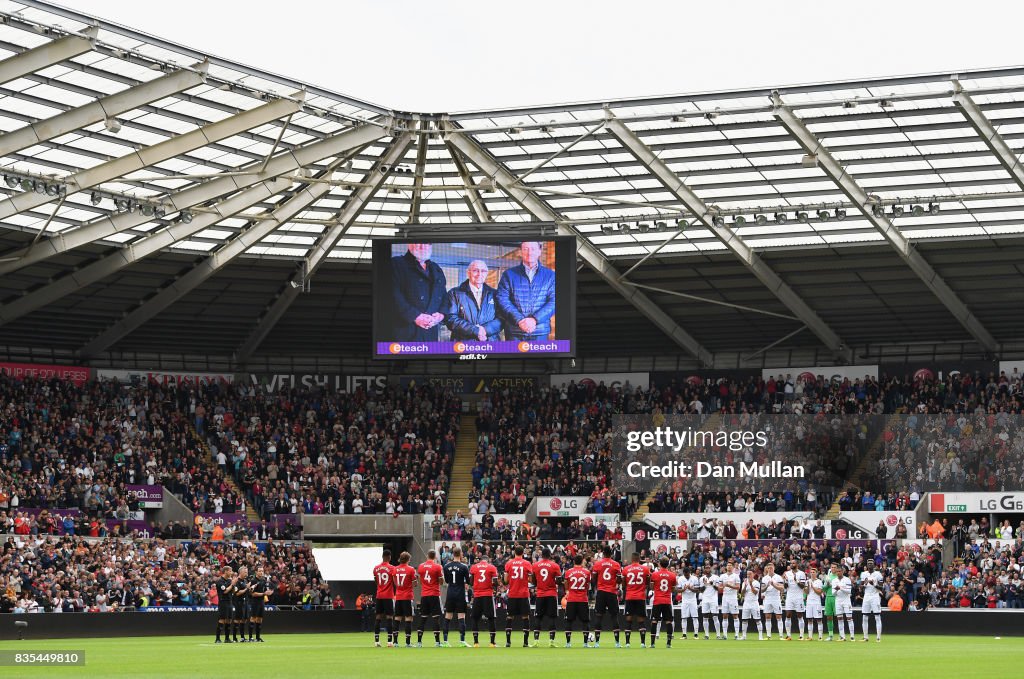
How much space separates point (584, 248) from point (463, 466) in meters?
12.0

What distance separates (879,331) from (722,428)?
363 inches

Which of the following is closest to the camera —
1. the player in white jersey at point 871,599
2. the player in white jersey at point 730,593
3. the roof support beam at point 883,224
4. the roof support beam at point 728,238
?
the player in white jersey at point 871,599

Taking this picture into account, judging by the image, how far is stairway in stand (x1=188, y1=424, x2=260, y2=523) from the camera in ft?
178

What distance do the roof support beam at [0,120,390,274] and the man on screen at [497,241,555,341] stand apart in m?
5.69

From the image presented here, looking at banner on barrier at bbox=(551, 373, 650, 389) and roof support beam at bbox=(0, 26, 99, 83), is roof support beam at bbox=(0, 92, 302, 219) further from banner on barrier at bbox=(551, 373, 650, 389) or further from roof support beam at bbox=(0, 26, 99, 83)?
Answer: banner on barrier at bbox=(551, 373, 650, 389)

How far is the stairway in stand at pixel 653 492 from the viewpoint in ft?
172

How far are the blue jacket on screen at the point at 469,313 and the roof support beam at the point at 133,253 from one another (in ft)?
20.2

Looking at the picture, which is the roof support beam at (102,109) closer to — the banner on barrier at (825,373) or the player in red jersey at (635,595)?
the player in red jersey at (635,595)

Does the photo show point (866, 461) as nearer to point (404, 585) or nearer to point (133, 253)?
point (133, 253)

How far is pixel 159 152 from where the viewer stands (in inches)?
1591

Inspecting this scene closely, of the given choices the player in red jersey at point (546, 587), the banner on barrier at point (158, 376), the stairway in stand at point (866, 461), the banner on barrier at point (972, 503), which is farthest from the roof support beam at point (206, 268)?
the banner on barrier at point (972, 503)

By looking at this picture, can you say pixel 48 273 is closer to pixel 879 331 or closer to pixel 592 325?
pixel 592 325

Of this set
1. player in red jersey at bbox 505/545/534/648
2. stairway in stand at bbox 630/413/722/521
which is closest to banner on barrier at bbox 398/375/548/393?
stairway in stand at bbox 630/413/722/521

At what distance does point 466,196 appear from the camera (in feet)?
161
